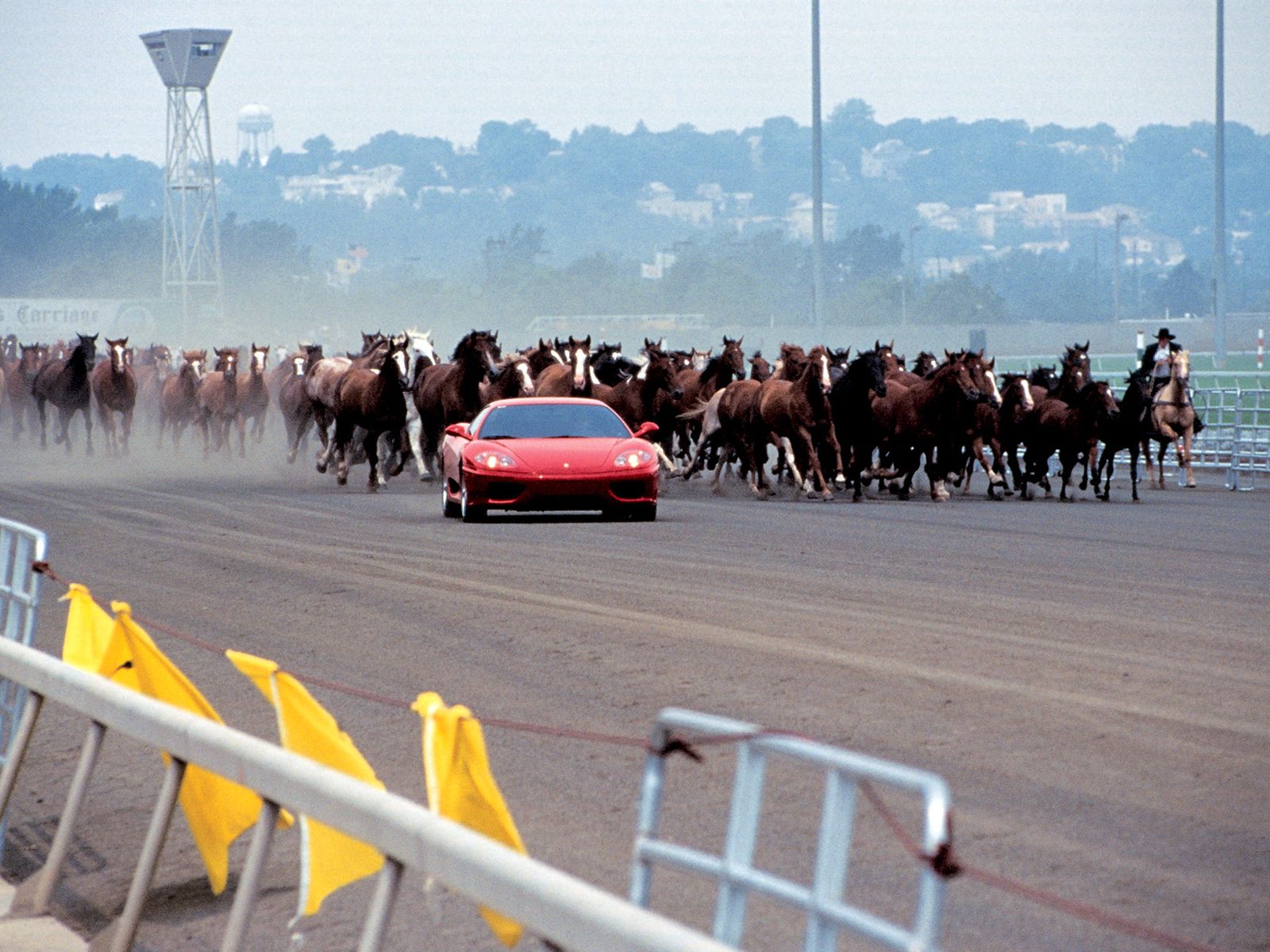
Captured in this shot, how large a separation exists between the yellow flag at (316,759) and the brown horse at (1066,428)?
24.9 m

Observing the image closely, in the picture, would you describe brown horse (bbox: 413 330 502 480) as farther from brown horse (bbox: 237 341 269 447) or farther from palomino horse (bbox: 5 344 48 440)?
palomino horse (bbox: 5 344 48 440)

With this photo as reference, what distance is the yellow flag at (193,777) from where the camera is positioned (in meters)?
6.71

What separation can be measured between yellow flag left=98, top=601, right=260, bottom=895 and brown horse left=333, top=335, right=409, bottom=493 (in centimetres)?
2322

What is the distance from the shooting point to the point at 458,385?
103 feet

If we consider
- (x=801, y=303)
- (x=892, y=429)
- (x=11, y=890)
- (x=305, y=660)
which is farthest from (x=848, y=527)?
(x=801, y=303)

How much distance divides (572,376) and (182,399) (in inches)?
607

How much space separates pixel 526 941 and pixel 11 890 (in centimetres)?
194

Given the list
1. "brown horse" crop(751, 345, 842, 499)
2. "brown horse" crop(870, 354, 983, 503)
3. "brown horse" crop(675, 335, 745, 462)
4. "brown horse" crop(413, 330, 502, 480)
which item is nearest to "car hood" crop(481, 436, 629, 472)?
"brown horse" crop(751, 345, 842, 499)

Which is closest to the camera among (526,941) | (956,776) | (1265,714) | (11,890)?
(526,941)

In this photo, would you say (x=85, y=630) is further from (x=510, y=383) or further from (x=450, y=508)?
(x=510, y=383)

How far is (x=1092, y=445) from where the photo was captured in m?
30.8

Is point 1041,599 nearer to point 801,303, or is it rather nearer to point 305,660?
point 305,660

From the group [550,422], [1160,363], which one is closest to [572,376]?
[550,422]

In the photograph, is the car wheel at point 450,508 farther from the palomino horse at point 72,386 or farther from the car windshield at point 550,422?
the palomino horse at point 72,386
